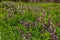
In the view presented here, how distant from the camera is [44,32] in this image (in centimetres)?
641

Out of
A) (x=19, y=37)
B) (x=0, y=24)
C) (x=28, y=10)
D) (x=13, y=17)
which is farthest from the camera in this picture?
(x=28, y=10)

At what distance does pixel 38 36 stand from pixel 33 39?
408 mm

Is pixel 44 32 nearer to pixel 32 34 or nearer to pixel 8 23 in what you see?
pixel 32 34

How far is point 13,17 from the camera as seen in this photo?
279 inches

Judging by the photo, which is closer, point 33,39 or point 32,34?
point 33,39

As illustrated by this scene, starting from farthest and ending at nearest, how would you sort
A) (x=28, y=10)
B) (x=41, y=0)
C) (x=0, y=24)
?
(x=41, y=0) < (x=28, y=10) < (x=0, y=24)

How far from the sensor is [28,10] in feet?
27.1

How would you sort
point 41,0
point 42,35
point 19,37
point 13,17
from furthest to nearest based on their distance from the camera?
point 41,0, point 13,17, point 42,35, point 19,37

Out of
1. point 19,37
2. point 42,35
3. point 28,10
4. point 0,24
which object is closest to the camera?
point 19,37

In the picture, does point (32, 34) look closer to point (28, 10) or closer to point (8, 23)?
point (8, 23)

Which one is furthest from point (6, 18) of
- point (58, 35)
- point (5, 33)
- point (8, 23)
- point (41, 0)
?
point (41, 0)

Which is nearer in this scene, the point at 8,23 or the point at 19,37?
the point at 19,37

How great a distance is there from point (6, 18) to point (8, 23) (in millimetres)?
186

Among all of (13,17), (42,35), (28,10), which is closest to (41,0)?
(28,10)
